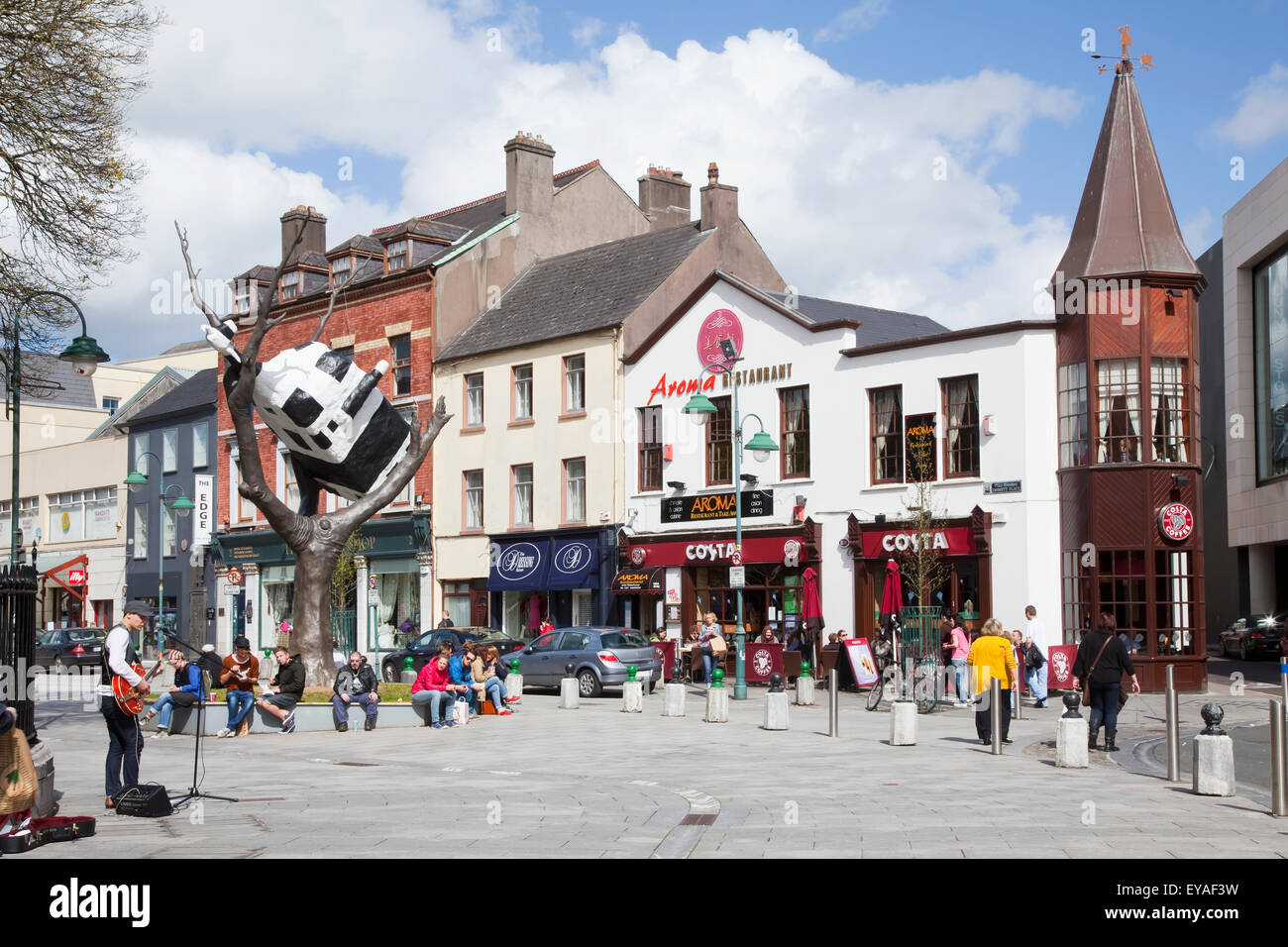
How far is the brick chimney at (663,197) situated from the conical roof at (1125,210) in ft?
63.4

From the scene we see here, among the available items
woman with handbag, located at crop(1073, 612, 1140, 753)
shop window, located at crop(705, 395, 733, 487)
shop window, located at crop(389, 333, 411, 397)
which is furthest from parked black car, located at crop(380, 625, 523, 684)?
woman with handbag, located at crop(1073, 612, 1140, 753)

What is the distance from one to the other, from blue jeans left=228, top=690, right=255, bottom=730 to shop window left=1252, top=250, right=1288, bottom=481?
3900cm

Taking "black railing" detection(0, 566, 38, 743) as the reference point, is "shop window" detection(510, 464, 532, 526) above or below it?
above

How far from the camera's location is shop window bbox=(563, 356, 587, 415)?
3916 centimetres

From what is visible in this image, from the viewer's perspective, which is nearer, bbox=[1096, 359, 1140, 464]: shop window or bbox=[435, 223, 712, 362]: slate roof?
bbox=[1096, 359, 1140, 464]: shop window

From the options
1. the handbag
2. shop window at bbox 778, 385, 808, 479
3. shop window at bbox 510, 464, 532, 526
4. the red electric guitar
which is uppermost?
shop window at bbox 778, 385, 808, 479

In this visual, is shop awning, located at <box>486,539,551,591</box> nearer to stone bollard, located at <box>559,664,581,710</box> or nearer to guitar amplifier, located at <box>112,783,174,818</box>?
stone bollard, located at <box>559,664,581,710</box>

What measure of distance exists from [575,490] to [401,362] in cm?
908

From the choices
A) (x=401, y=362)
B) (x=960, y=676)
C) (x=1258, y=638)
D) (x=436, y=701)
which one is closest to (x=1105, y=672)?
(x=960, y=676)

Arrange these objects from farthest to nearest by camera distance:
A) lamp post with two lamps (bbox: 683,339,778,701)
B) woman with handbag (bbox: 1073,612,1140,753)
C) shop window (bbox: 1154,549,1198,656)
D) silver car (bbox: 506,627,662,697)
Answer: silver car (bbox: 506,627,662,697)
shop window (bbox: 1154,549,1198,656)
lamp post with two lamps (bbox: 683,339,778,701)
woman with handbag (bbox: 1073,612,1140,753)

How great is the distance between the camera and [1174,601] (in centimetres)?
2853

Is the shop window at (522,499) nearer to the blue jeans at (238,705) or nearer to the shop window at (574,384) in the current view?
the shop window at (574,384)

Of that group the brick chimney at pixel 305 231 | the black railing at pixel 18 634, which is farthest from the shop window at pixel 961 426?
the brick chimney at pixel 305 231

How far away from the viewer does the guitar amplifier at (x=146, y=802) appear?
12484mm
